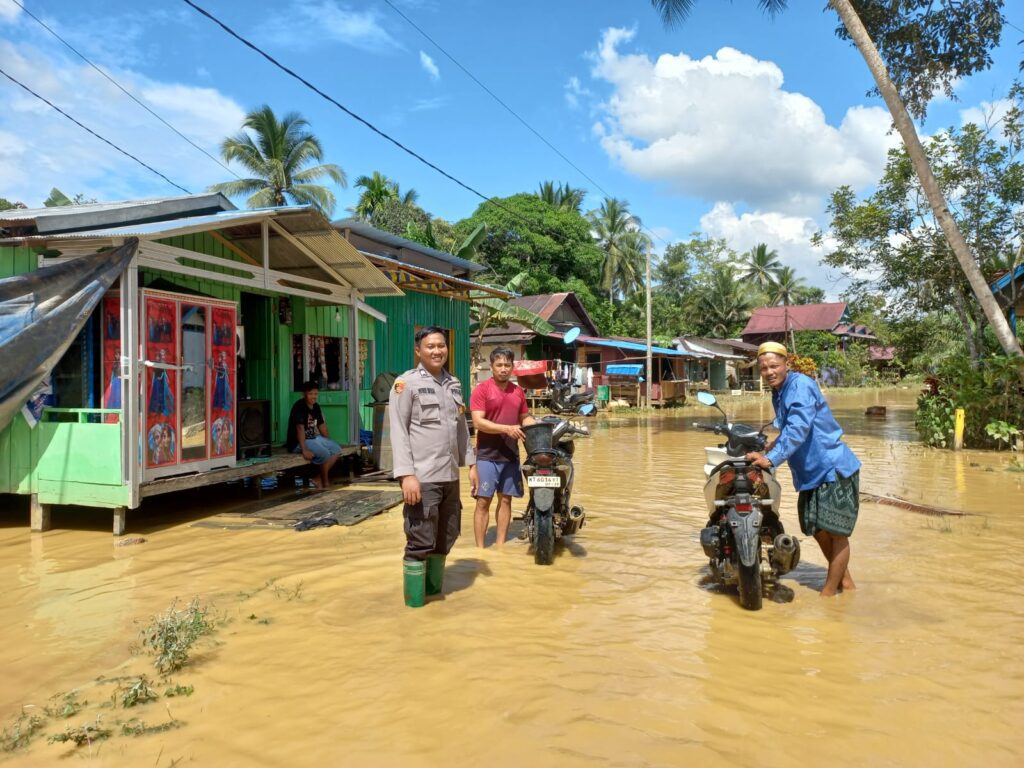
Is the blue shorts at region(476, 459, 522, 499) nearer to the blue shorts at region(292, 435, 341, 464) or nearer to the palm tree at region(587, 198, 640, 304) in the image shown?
the blue shorts at region(292, 435, 341, 464)

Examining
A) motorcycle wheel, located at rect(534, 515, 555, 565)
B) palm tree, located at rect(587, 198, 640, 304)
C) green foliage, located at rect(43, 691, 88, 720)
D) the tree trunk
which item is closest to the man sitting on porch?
motorcycle wheel, located at rect(534, 515, 555, 565)

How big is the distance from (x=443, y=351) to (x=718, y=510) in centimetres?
207

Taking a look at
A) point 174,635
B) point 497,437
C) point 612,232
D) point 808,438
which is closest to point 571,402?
point 497,437

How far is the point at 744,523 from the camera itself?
4176mm

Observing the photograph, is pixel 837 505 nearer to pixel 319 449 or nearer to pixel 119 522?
pixel 119 522

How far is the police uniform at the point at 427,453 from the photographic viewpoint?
13.8 ft

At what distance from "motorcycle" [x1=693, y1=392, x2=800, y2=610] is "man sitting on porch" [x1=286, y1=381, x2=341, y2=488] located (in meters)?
5.73

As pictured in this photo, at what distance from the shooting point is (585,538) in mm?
6336

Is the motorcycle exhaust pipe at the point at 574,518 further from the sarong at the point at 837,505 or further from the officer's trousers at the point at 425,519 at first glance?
the sarong at the point at 837,505

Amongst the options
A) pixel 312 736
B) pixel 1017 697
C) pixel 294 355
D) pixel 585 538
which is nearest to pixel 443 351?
pixel 312 736

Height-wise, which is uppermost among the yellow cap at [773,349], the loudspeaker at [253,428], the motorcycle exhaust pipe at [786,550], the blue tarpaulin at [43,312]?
the blue tarpaulin at [43,312]

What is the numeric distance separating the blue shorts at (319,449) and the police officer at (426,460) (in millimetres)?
4935

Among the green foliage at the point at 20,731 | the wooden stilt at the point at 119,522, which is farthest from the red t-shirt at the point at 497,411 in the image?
the wooden stilt at the point at 119,522

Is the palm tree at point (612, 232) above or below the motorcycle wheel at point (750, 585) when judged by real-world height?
above
